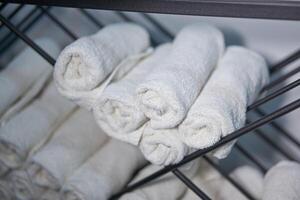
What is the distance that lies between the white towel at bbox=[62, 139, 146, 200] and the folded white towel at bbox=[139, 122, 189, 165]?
108 millimetres

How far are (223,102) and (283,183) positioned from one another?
0.18 metres

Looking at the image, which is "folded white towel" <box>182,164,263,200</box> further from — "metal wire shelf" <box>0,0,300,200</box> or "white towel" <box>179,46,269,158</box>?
"white towel" <box>179,46,269,158</box>

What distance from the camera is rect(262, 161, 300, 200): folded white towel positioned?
19.0 inches

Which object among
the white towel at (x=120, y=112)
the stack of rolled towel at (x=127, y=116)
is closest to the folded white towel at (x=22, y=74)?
the stack of rolled towel at (x=127, y=116)

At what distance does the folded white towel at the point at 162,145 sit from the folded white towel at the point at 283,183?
0.15m

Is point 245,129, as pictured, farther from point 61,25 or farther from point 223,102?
point 61,25

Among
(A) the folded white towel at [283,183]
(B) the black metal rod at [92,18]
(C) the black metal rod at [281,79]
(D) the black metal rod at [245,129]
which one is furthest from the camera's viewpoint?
(B) the black metal rod at [92,18]

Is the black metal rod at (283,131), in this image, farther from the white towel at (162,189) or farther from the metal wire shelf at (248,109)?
the white towel at (162,189)

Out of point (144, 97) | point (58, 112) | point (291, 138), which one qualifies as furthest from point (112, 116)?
point (291, 138)

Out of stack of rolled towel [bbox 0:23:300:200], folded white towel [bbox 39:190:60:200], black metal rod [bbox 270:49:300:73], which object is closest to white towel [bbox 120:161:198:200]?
stack of rolled towel [bbox 0:23:300:200]

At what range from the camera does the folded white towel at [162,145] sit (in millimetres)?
422

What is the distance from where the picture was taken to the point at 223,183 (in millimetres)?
575

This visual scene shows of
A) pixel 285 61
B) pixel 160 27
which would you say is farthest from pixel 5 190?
pixel 285 61

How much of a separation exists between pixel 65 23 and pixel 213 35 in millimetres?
347
